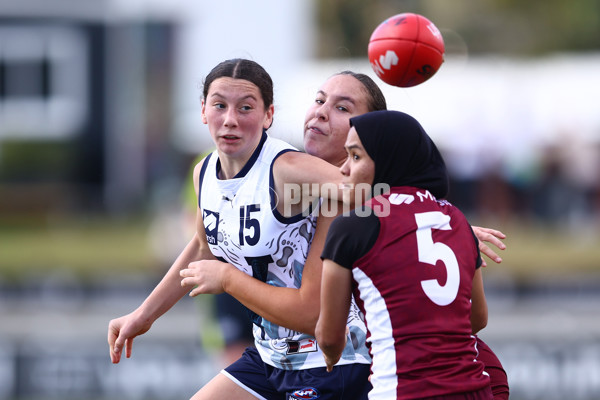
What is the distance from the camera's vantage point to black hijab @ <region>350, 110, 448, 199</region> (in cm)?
304

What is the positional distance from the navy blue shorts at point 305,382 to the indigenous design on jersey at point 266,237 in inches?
1.4

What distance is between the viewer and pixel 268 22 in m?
24.8

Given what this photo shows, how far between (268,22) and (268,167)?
71.5 feet

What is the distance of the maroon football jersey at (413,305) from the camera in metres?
2.95

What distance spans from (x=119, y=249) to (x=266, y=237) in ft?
45.2

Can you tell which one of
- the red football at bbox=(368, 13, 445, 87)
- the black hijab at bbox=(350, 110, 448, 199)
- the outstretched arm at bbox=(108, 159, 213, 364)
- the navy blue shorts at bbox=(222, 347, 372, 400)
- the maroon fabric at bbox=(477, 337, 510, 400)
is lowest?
the navy blue shorts at bbox=(222, 347, 372, 400)

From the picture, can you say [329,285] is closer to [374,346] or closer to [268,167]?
[374,346]

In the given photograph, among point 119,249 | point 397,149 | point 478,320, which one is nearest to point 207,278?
point 397,149

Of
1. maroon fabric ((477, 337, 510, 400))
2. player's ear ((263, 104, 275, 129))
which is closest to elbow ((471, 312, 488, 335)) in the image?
maroon fabric ((477, 337, 510, 400))

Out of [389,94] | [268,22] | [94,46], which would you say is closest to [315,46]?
[268,22]

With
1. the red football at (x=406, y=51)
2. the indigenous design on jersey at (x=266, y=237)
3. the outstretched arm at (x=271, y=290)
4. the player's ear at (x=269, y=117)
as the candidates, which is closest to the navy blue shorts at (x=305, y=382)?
the indigenous design on jersey at (x=266, y=237)

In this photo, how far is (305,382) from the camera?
3.60 m

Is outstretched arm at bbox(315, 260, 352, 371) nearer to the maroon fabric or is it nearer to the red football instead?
the maroon fabric

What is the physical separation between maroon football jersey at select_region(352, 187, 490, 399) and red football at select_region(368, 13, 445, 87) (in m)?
0.81
